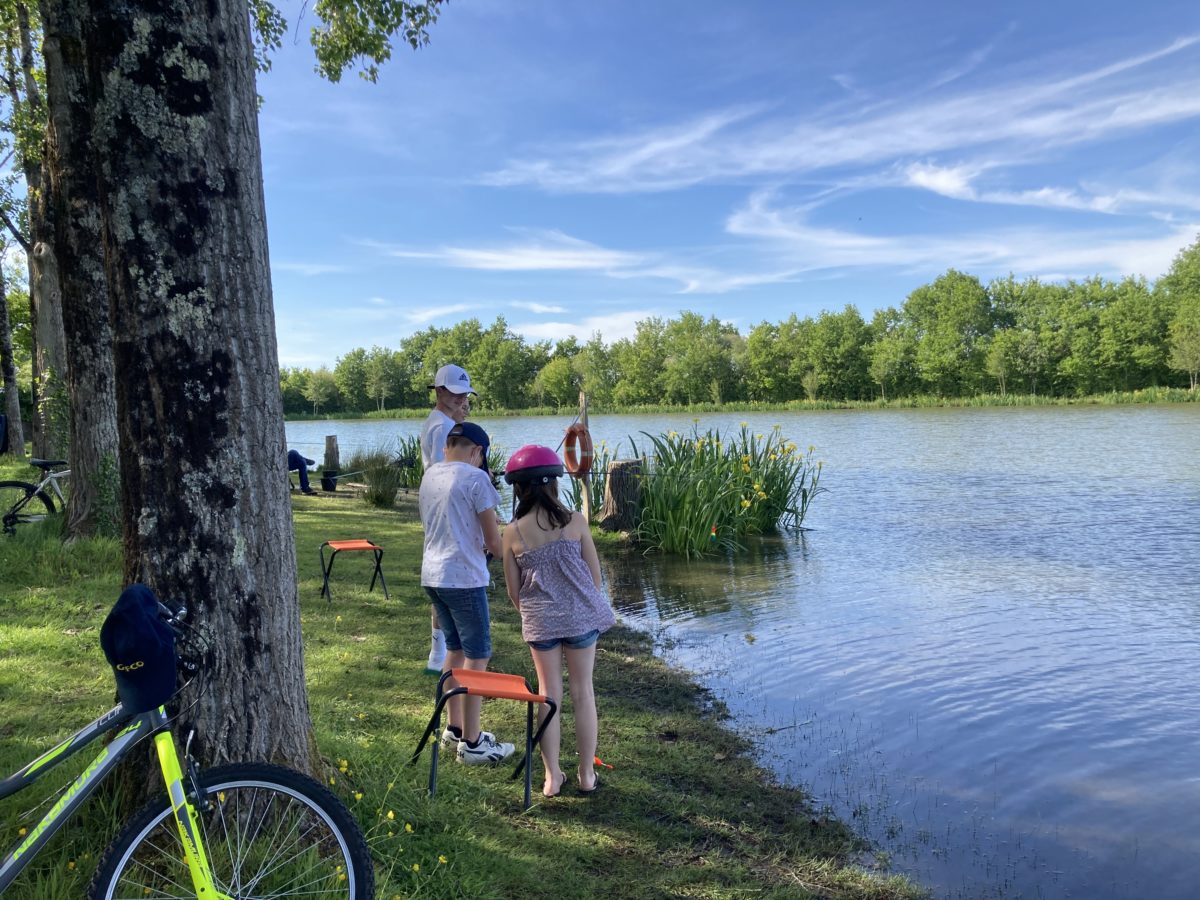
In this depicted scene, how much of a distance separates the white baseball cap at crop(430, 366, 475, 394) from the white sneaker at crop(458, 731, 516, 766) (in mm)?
1961

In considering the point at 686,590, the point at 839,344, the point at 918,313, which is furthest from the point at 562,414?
the point at 686,590

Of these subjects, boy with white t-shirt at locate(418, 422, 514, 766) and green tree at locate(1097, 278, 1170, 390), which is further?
green tree at locate(1097, 278, 1170, 390)

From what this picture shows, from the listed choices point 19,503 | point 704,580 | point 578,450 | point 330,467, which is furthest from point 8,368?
point 704,580

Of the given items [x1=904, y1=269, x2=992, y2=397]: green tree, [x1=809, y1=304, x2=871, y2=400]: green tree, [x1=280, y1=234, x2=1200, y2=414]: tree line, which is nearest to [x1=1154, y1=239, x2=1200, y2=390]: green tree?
[x1=280, y1=234, x2=1200, y2=414]: tree line

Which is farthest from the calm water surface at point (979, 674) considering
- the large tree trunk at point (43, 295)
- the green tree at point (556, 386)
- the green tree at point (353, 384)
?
the green tree at point (353, 384)

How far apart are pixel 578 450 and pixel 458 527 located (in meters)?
8.44

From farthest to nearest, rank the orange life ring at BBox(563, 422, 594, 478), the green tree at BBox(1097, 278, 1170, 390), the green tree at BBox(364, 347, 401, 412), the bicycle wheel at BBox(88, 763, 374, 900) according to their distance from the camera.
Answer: the green tree at BBox(364, 347, 401, 412), the green tree at BBox(1097, 278, 1170, 390), the orange life ring at BBox(563, 422, 594, 478), the bicycle wheel at BBox(88, 763, 374, 900)

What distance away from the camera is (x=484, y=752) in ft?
13.6

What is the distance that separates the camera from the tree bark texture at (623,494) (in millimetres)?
12648

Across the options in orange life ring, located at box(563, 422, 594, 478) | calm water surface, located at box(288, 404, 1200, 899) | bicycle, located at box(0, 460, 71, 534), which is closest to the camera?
calm water surface, located at box(288, 404, 1200, 899)

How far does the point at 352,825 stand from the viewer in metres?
2.28

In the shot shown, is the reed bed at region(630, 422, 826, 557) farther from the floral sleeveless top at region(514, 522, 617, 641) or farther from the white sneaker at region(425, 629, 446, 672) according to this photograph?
the floral sleeveless top at region(514, 522, 617, 641)

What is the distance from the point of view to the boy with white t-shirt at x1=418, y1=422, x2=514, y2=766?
4.00 meters

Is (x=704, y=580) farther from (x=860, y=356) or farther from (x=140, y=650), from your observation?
(x=860, y=356)
